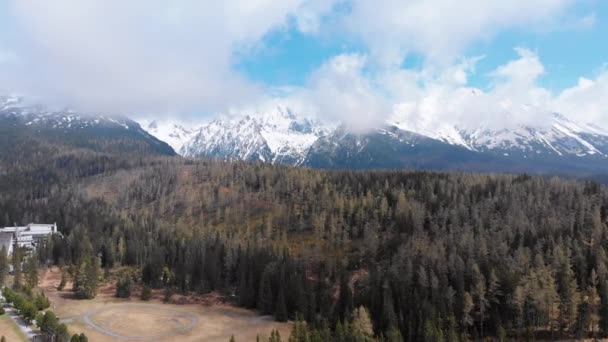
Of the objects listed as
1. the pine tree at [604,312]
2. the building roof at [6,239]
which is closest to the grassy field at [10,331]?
the building roof at [6,239]

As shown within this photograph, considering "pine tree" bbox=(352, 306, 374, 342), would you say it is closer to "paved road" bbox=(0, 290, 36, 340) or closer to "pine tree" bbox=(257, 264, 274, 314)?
"pine tree" bbox=(257, 264, 274, 314)

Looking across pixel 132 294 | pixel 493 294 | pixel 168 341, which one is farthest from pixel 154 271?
pixel 493 294

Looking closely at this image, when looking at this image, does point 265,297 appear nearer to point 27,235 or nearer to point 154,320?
point 154,320

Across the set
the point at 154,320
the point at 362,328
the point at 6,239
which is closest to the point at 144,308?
the point at 154,320

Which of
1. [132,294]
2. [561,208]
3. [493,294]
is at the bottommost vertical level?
[132,294]

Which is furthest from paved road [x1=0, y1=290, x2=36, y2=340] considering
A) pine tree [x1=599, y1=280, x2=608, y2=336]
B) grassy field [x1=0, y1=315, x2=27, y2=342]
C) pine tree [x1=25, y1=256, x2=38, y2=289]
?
pine tree [x1=599, y1=280, x2=608, y2=336]

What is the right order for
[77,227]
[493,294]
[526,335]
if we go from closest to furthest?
[526,335] → [493,294] → [77,227]

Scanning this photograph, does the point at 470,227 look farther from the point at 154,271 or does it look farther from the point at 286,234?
the point at 154,271
